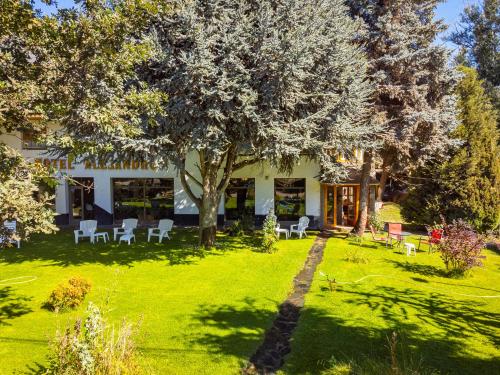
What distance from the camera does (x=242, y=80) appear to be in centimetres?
1315

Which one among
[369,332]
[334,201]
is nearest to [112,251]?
[369,332]

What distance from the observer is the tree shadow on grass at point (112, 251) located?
1550 centimetres

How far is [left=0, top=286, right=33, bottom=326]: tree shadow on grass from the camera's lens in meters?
9.40

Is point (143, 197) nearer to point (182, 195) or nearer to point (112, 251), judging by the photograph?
point (182, 195)

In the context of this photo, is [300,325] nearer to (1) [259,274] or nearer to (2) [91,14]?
(1) [259,274]

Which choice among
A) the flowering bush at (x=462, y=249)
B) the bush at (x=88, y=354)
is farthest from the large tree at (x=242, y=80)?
the bush at (x=88, y=354)

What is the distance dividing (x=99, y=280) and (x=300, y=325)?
7130 millimetres

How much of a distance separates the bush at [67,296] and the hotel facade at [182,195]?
14521 mm

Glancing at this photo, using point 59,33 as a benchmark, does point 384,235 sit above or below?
below

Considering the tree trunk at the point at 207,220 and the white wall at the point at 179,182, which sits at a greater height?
the white wall at the point at 179,182

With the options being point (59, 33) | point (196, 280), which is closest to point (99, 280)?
point (196, 280)

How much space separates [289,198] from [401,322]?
15.6 meters

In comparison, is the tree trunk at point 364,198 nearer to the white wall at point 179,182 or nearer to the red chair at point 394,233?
the red chair at point 394,233

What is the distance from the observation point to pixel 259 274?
43.8 feet
